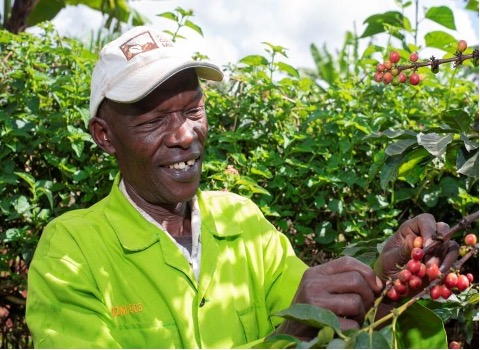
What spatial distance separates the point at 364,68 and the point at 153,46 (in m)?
2.05

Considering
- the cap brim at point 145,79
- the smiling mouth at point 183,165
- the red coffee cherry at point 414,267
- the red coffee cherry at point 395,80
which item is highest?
the cap brim at point 145,79

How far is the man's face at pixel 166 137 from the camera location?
205cm

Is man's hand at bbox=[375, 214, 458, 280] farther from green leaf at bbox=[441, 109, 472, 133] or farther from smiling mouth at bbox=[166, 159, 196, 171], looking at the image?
smiling mouth at bbox=[166, 159, 196, 171]

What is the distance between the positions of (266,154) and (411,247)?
6.25ft

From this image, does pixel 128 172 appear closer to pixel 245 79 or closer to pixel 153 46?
pixel 153 46

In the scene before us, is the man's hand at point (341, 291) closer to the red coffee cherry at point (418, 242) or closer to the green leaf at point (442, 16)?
the red coffee cherry at point (418, 242)

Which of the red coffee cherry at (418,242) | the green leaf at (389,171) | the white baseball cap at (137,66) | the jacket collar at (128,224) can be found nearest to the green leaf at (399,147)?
the green leaf at (389,171)

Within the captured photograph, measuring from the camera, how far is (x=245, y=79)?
12.7 feet

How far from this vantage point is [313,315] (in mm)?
1422

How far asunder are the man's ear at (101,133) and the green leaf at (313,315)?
2.99ft

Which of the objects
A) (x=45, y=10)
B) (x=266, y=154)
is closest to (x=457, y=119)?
(x=266, y=154)

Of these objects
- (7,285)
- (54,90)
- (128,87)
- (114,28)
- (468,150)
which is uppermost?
(114,28)

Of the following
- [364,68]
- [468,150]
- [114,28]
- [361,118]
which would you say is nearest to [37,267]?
[468,150]

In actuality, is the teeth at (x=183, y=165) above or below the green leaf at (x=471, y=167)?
above
